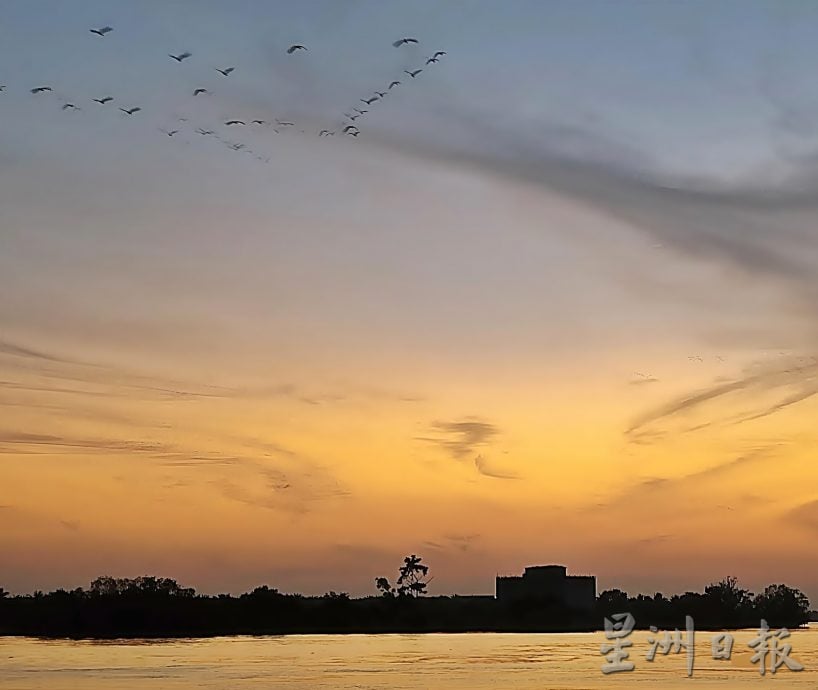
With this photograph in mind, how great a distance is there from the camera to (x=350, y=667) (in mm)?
94250

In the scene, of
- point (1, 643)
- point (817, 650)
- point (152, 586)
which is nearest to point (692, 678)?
point (817, 650)

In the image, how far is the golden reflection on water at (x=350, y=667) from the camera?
79000 mm

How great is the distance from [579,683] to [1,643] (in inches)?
2880

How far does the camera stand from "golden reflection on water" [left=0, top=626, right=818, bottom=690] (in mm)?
79000

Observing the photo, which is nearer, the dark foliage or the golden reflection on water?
the golden reflection on water

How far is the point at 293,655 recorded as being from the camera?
108 meters

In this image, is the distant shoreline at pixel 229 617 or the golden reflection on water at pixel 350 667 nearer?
the golden reflection on water at pixel 350 667

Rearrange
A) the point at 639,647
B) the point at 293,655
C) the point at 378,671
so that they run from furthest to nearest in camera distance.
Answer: the point at 639,647, the point at 293,655, the point at 378,671

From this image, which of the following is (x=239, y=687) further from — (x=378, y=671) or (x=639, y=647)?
(x=639, y=647)

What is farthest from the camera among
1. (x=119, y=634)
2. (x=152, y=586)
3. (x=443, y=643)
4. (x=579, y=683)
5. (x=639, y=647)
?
(x=152, y=586)

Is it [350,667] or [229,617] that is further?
[229,617]

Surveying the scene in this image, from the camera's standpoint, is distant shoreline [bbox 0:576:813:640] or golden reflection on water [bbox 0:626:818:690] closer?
golden reflection on water [bbox 0:626:818:690]

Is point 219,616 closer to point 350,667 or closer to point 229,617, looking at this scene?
point 229,617

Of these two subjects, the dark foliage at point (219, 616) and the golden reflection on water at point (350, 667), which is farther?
the dark foliage at point (219, 616)
